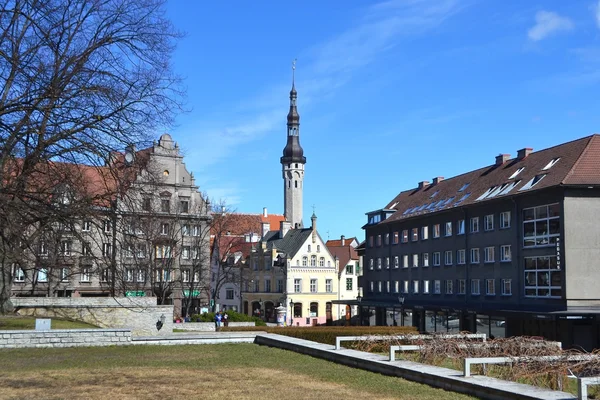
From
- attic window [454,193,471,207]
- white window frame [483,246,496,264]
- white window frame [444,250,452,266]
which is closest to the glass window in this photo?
white window frame [483,246,496,264]

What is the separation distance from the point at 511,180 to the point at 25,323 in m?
34.4

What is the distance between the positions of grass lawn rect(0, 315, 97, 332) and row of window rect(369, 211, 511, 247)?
29.2 m

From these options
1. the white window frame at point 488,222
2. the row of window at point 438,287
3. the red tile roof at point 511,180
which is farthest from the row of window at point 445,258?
the red tile roof at point 511,180

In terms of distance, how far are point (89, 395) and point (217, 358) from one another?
797 centimetres

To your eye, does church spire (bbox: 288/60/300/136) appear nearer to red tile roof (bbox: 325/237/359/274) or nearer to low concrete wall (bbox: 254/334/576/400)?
red tile roof (bbox: 325/237/359/274)

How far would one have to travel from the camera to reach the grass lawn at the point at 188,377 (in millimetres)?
14945

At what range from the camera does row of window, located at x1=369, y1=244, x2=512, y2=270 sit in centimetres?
4938

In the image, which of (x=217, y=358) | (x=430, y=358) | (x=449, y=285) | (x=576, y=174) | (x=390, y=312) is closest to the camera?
(x=430, y=358)

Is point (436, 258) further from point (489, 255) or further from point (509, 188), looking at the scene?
point (509, 188)

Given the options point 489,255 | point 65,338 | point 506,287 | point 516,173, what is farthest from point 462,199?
point 65,338

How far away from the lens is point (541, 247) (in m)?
44.3

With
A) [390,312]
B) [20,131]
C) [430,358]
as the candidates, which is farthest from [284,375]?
[390,312]

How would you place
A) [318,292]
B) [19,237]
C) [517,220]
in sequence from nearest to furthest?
[19,237], [517,220], [318,292]

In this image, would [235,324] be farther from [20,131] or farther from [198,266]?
[20,131]
